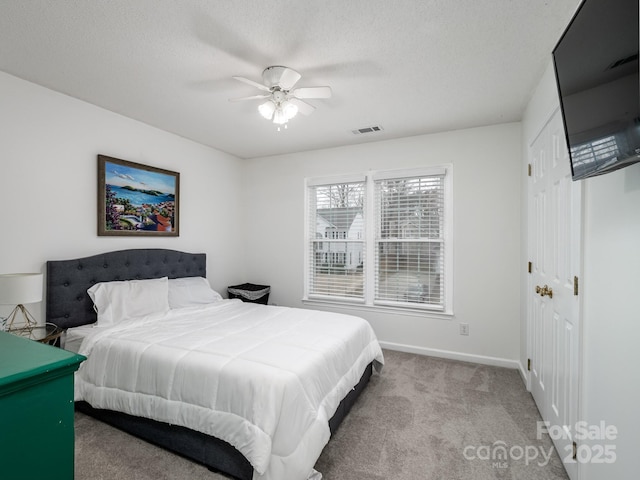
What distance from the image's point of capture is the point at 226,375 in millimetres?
1771

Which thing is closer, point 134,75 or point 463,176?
point 134,75

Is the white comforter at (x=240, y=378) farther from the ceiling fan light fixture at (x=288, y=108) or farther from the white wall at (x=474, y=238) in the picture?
the ceiling fan light fixture at (x=288, y=108)

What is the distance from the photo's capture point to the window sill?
3.61 metres

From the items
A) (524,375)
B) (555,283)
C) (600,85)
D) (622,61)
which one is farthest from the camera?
(524,375)

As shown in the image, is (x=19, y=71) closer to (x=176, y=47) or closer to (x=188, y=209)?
(x=176, y=47)

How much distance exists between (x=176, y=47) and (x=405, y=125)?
2305 millimetres

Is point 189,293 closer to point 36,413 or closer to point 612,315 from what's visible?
point 36,413

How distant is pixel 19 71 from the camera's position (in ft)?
7.61

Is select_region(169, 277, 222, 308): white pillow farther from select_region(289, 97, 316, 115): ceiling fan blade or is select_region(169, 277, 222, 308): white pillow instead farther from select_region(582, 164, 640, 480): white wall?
select_region(582, 164, 640, 480): white wall

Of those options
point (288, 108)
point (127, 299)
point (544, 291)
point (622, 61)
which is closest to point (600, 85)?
point (622, 61)

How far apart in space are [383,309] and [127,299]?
2.79m

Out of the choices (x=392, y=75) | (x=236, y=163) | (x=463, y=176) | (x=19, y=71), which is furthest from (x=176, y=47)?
(x=463, y=176)

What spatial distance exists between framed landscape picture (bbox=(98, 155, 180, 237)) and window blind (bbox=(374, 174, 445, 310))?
2.50m

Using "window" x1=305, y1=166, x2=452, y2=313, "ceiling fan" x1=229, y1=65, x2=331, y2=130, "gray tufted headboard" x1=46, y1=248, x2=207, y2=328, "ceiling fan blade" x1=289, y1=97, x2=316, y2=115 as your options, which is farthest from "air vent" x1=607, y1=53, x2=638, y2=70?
"gray tufted headboard" x1=46, y1=248, x2=207, y2=328
